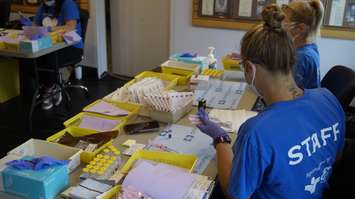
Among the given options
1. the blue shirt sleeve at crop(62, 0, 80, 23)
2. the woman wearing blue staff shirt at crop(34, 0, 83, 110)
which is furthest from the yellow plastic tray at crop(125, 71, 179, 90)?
the blue shirt sleeve at crop(62, 0, 80, 23)

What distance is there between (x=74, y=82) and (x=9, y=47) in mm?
1418

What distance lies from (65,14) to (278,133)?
2.95 meters

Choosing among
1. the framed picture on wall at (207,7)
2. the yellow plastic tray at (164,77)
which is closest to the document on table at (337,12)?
the framed picture on wall at (207,7)

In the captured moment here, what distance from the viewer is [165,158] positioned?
4.77 ft

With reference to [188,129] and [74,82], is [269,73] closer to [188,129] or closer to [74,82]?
[188,129]

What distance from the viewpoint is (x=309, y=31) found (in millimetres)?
2189

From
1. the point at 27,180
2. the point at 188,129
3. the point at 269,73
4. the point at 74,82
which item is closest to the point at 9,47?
the point at 74,82

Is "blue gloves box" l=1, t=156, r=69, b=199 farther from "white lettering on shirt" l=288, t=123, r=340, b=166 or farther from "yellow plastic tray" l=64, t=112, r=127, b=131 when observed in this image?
"white lettering on shirt" l=288, t=123, r=340, b=166

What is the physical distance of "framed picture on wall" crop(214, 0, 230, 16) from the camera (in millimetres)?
3793

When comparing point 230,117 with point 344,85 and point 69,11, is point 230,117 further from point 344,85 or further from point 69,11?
point 69,11

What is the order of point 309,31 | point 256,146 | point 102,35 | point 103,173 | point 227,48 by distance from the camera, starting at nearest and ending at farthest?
point 256,146, point 103,173, point 309,31, point 227,48, point 102,35

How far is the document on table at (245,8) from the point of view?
3717 millimetres

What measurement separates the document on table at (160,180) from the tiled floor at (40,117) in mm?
1968

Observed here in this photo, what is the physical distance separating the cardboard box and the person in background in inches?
51.1
